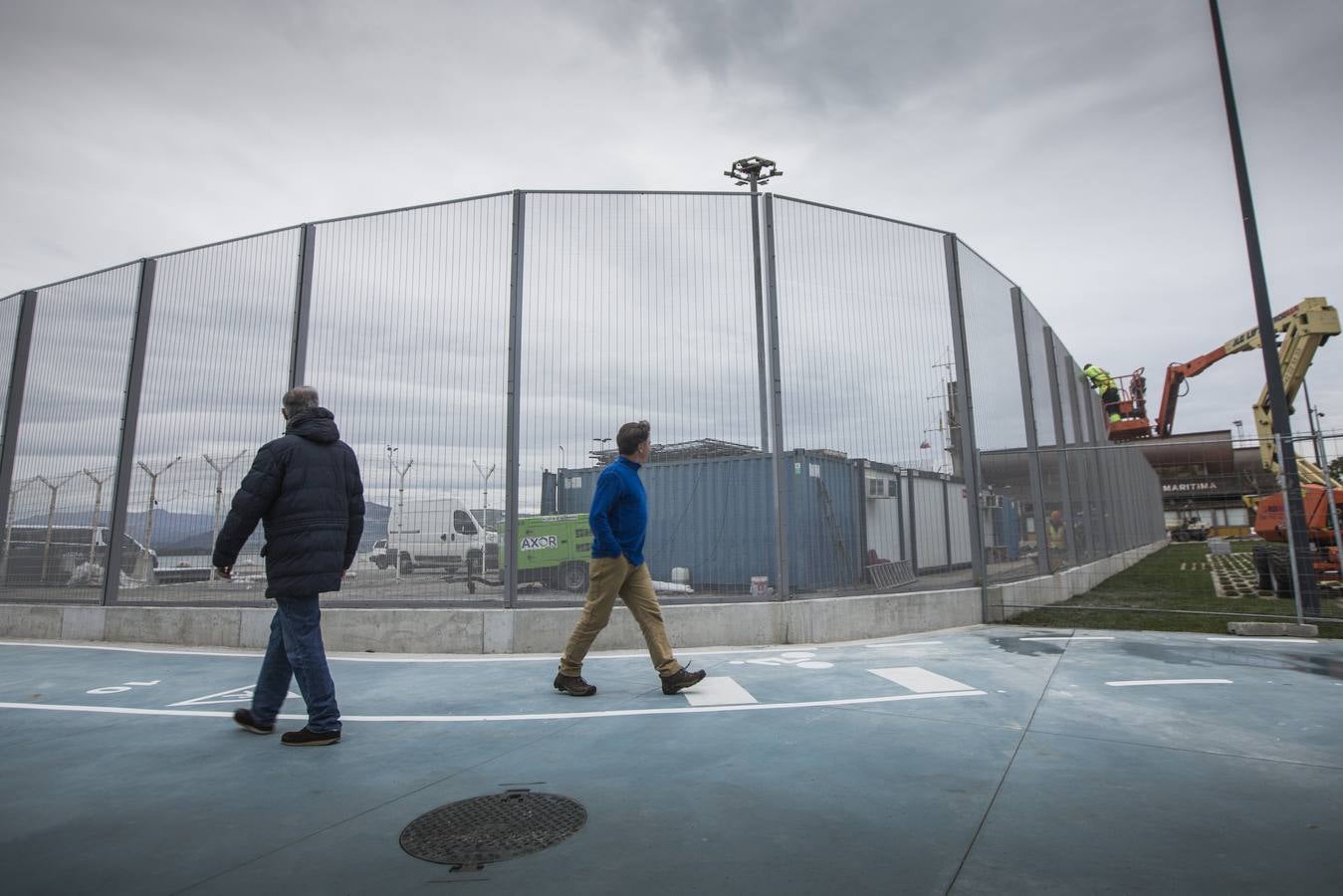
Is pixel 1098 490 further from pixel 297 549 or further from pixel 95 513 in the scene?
pixel 95 513

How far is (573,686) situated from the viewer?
4.41m

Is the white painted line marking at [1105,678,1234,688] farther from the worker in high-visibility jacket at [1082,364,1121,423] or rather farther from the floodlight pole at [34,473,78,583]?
the worker in high-visibility jacket at [1082,364,1121,423]

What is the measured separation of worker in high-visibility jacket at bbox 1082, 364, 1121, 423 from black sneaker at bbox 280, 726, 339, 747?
23.3m

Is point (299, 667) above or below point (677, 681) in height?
above

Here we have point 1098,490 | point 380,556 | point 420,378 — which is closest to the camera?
point 380,556

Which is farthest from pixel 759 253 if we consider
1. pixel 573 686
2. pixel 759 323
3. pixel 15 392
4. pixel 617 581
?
pixel 15 392

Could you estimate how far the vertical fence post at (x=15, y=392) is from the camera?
8844mm

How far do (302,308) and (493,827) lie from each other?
21.8ft

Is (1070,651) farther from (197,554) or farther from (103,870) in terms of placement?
(197,554)

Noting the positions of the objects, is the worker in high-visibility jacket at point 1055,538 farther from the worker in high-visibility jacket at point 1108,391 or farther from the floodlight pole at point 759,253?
the worker in high-visibility jacket at point 1108,391

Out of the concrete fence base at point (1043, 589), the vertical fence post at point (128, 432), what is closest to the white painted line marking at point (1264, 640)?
the concrete fence base at point (1043, 589)

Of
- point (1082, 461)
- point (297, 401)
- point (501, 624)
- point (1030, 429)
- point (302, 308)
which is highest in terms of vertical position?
point (302, 308)

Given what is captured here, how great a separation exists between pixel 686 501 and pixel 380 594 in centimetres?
317

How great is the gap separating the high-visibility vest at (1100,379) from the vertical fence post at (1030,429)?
12.3 meters
